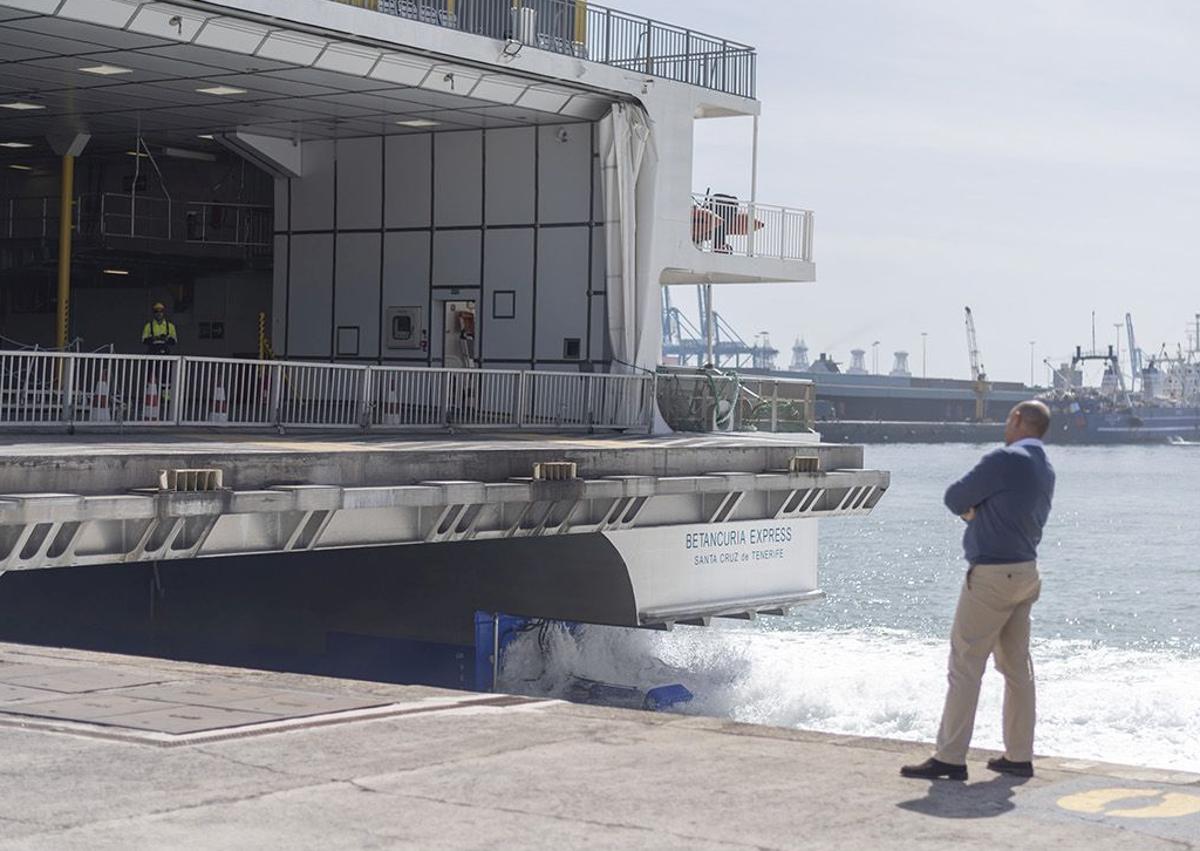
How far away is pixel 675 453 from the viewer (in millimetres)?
21828

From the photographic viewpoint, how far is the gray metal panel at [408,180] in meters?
33.0

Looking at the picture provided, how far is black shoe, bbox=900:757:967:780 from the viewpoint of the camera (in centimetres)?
803

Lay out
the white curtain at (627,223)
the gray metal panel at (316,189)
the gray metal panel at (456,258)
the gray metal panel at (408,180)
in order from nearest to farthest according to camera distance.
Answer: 1. the white curtain at (627,223)
2. the gray metal panel at (456,258)
3. the gray metal panel at (408,180)
4. the gray metal panel at (316,189)

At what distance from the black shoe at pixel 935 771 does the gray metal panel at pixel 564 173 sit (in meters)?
23.7

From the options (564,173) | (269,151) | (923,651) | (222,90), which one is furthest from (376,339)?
(923,651)

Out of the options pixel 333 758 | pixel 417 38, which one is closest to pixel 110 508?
pixel 333 758

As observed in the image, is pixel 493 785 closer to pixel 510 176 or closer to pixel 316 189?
pixel 510 176

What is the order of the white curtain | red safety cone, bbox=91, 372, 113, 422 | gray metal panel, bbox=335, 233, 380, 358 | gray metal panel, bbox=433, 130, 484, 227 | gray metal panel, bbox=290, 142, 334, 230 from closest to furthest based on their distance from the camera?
1. red safety cone, bbox=91, 372, 113, 422
2. the white curtain
3. gray metal panel, bbox=433, 130, 484, 227
4. gray metal panel, bbox=335, 233, 380, 358
5. gray metal panel, bbox=290, 142, 334, 230

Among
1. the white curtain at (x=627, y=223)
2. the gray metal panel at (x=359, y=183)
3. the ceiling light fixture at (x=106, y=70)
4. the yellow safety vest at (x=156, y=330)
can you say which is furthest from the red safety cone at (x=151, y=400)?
the gray metal panel at (x=359, y=183)

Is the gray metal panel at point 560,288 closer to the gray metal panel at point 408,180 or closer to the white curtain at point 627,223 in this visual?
the white curtain at point 627,223

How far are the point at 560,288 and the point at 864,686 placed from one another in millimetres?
9692

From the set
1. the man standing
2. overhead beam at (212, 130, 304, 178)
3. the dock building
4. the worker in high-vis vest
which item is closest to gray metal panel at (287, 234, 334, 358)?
the dock building

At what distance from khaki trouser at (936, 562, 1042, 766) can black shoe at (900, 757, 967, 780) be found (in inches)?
3.8

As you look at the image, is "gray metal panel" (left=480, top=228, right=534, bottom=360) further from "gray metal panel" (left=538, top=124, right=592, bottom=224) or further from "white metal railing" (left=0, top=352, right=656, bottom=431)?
"white metal railing" (left=0, top=352, right=656, bottom=431)
